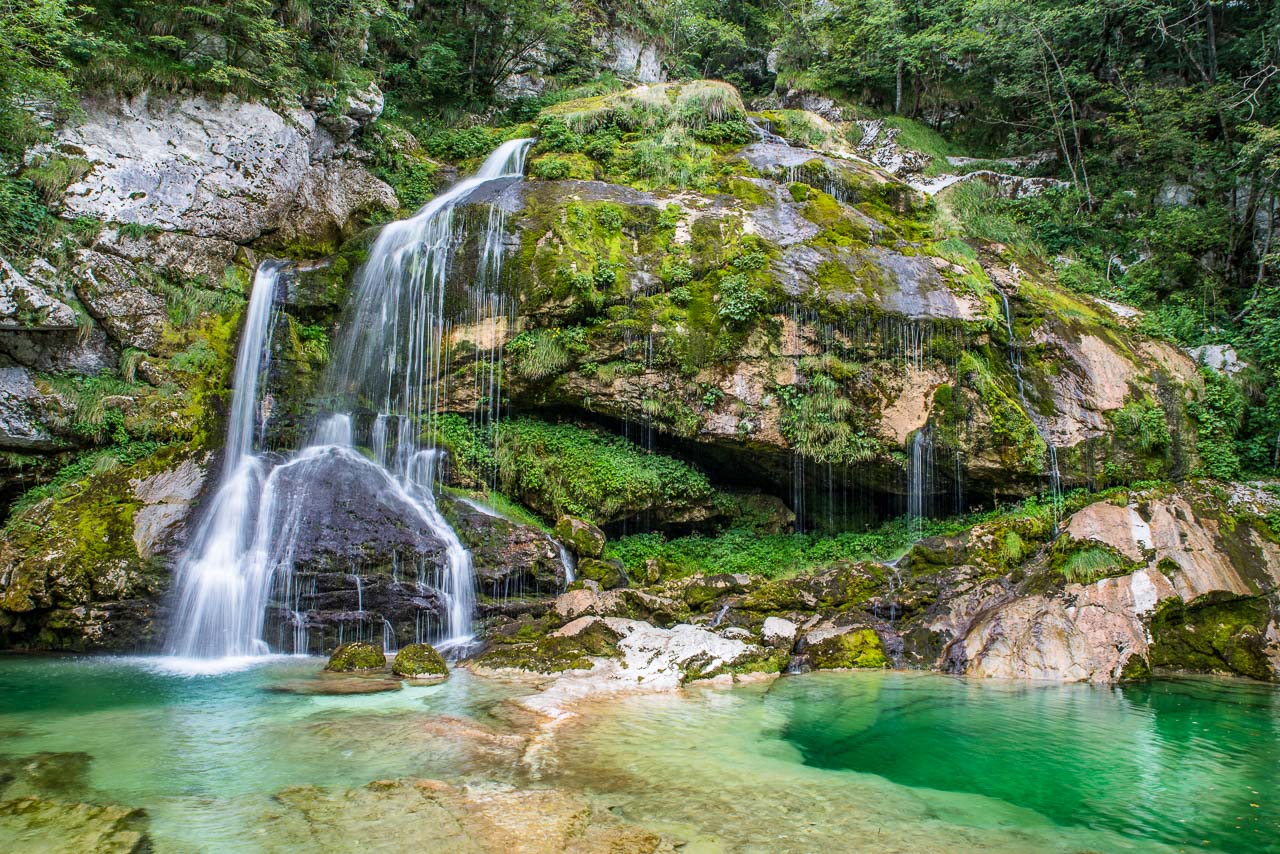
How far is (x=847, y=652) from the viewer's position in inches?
360

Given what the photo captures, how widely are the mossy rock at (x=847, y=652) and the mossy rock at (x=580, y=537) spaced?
391cm

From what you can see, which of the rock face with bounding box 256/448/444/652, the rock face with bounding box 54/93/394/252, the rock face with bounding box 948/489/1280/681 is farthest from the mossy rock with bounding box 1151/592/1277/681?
the rock face with bounding box 54/93/394/252

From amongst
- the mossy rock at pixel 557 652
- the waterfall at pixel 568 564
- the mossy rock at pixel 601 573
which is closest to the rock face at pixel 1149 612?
the mossy rock at pixel 557 652

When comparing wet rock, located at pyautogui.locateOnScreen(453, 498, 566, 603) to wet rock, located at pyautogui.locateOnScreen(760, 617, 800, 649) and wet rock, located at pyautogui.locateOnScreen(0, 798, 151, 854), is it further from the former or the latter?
wet rock, located at pyautogui.locateOnScreen(0, 798, 151, 854)

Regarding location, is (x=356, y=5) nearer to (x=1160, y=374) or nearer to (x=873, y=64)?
(x=873, y=64)

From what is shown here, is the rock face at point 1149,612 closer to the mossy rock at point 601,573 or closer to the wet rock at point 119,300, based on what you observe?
the mossy rock at point 601,573

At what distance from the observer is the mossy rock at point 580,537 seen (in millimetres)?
11367

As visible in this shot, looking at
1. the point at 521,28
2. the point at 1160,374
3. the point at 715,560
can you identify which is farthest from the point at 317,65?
the point at 1160,374

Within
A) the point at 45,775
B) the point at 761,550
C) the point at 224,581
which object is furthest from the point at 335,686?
the point at 761,550

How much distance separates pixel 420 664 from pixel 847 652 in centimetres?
556

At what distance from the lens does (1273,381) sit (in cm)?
1241

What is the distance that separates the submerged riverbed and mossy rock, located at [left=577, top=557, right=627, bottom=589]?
3.10 meters

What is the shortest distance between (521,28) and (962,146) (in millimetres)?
14737

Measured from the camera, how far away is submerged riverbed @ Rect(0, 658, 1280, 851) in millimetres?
3982
